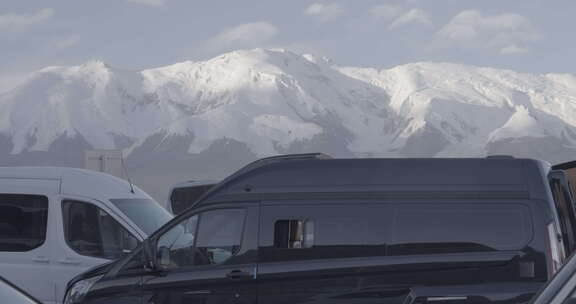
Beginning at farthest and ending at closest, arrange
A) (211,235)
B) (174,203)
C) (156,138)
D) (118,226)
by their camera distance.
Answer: (156,138) < (174,203) < (118,226) < (211,235)

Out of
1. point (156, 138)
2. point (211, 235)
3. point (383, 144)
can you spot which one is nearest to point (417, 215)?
point (211, 235)

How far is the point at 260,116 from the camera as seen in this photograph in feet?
469

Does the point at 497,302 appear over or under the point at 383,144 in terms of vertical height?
under

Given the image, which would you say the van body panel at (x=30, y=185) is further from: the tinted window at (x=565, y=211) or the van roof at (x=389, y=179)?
the tinted window at (x=565, y=211)

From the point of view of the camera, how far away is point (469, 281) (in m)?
6.59

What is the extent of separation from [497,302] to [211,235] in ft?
7.22

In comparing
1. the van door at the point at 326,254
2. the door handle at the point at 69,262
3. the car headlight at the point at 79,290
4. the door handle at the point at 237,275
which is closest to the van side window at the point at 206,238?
the door handle at the point at 237,275

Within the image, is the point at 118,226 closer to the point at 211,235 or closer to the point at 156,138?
the point at 211,235

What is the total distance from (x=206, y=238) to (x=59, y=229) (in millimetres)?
3246

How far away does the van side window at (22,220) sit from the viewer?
31.8 feet

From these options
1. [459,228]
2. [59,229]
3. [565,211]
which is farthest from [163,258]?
[565,211]

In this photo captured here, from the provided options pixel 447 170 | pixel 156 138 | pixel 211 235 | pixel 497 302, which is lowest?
pixel 497 302

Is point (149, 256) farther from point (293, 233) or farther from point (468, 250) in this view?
point (468, 250)

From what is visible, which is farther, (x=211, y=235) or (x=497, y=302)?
(x=211, y=235)
